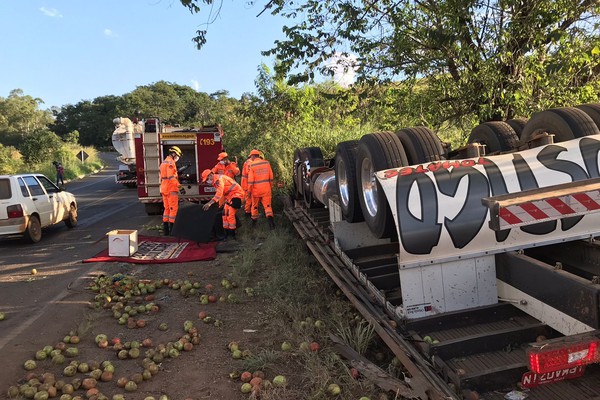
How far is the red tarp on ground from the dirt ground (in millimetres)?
801

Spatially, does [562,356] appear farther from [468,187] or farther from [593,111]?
[593,111]

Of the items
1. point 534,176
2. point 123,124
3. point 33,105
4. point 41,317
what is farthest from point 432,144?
point 33,105

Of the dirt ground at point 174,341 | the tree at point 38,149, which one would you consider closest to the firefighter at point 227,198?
the dirt ground at point 174,341

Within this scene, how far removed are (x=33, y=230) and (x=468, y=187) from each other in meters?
10.1

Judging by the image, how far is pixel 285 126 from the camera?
17.3 meters

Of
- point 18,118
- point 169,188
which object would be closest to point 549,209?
point 169,188

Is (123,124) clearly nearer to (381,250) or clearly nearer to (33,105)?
(381,250)

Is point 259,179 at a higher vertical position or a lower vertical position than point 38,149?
lower

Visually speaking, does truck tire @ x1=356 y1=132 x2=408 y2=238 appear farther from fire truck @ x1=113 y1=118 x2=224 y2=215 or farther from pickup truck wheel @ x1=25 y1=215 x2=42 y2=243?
pickup truck wheel @ x1=25 y1=215 x2=42 y2=243

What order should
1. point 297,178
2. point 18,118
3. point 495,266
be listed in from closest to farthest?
point 495,266 → point 297,178 → point 18,118


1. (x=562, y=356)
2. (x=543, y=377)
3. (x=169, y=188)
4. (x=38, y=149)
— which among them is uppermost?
(x=38, y=149)

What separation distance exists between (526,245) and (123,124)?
20402mm

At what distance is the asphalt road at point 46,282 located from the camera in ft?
16.2

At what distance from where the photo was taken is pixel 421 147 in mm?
4824
